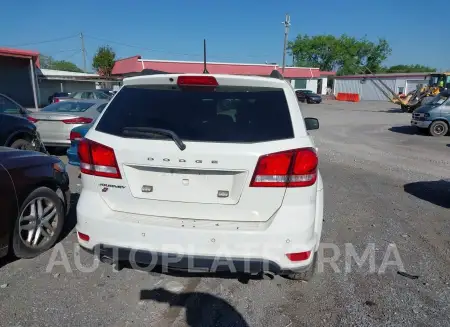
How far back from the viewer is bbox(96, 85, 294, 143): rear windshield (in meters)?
2.46

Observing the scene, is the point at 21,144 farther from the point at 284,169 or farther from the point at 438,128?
the point at 438,128

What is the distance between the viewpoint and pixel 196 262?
242 centimetres

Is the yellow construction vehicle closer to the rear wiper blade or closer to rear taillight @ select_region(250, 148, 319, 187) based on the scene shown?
rear taillight @ select_region(250, 148, 319, 187)

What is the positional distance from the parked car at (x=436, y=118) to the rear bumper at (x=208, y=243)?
14329 mm

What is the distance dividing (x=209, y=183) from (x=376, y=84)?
51.6 meters

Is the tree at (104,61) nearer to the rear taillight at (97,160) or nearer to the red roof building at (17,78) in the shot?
the red roof building at (17,78)

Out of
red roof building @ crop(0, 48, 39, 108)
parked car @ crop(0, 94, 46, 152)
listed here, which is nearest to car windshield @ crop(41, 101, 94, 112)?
parked car @ crop(0, 94, 46, 152)

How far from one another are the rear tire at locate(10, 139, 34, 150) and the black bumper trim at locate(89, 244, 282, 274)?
5740 mm

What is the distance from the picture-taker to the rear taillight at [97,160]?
2.51 meters

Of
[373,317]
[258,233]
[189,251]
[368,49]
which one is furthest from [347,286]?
[368,49]

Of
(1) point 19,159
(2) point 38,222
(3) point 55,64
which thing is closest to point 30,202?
(2) point 38,222

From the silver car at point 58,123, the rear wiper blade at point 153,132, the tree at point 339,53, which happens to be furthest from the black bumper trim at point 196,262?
the tree at point 339,53

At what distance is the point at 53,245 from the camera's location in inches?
148

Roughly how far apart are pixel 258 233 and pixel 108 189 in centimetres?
114
